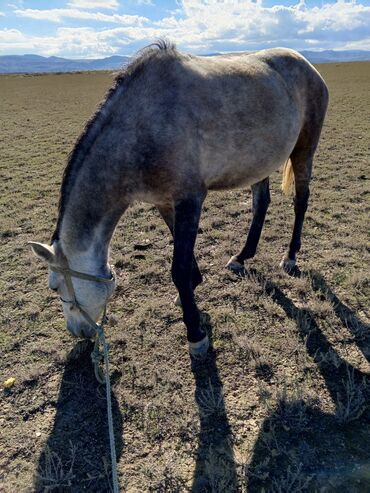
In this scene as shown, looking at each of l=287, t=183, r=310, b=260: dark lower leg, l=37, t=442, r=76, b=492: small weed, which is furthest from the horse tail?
l=37, t=442, r=76, b=492: small weed

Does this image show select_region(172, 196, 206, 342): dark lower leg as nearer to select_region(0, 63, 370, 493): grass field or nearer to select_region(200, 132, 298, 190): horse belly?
select_region(200, 132, 298, 190): horse belly

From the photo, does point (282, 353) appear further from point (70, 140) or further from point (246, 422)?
point (70, 140)

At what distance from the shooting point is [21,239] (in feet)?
21.4

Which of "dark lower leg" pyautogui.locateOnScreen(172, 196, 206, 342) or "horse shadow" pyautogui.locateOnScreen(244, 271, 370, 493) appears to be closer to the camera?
"horse shadow" pyautogui.locateOnScreen(244, 271, 370, 493)

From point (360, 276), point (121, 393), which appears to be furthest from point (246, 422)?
point (360, 276)

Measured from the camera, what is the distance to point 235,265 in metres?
5.17

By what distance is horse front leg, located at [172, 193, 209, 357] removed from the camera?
3.44 meters

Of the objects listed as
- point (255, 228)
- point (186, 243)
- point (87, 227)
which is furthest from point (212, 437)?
point (255, 228)

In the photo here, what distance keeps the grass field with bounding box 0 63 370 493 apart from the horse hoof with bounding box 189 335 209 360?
9 cm

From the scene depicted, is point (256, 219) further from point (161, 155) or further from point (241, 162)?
point (161, 155)

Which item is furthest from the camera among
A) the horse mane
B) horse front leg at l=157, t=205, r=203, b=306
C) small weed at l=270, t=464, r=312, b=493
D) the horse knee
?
horse front leg at l=157, t=205, r=203, b=306

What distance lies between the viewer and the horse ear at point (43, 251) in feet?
9.67

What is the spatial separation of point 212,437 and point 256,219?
3124mm

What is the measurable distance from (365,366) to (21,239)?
5645 mm
